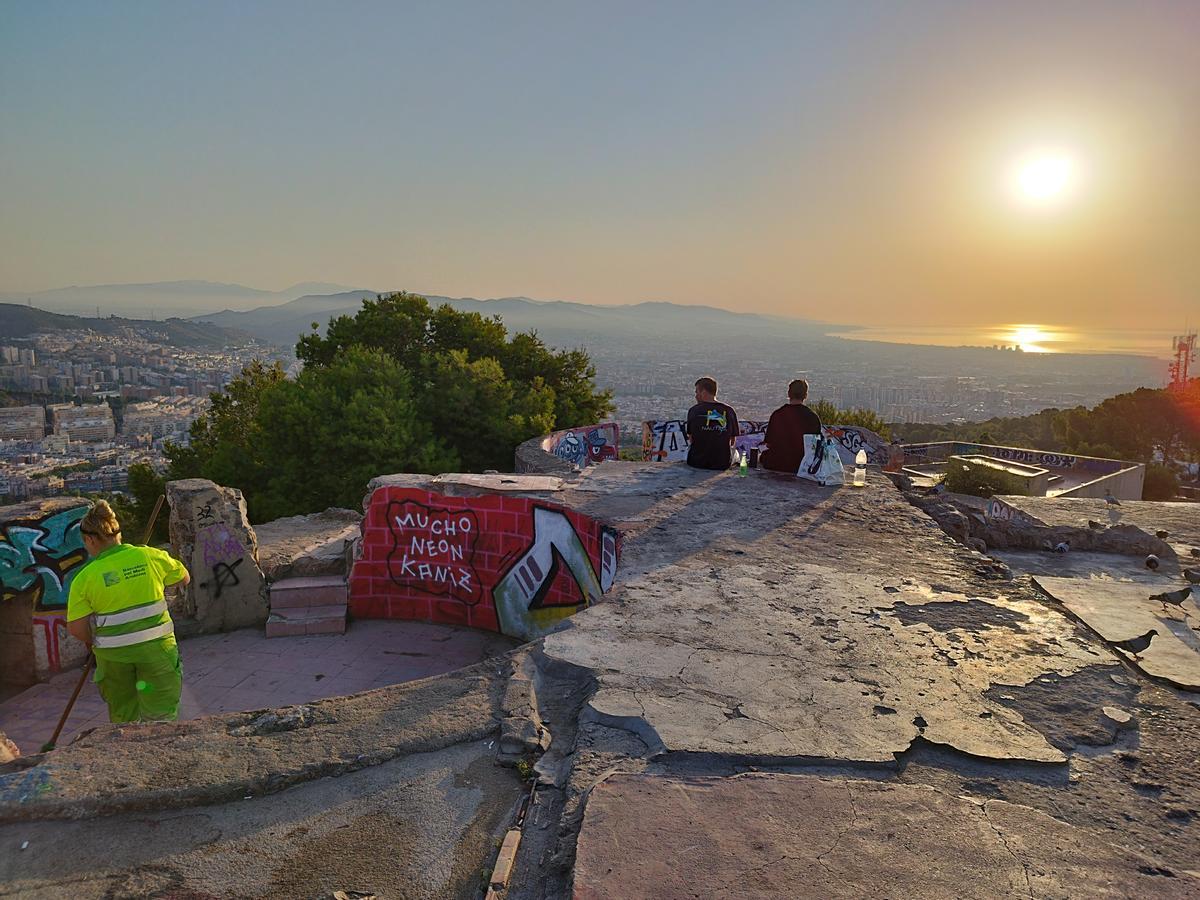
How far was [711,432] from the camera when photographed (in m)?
8.41

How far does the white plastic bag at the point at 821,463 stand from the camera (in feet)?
25.4

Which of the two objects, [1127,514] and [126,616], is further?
[1127,514]

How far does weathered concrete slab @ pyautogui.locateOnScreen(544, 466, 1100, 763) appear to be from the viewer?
289cm

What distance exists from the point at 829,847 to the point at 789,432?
6.28 metres

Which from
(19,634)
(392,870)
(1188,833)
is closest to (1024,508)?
(1188,833)

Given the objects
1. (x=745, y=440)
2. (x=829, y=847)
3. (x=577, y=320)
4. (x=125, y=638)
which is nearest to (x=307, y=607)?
(x=125, y=638)

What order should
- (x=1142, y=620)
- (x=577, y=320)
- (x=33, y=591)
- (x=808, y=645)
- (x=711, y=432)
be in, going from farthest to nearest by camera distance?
(x=577, y=320), (x=711, y=432), (x=33, y=591), (x=1142, y=620), (x=808, y=645)

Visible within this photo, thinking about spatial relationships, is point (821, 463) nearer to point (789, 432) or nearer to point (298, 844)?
point (789, 432)

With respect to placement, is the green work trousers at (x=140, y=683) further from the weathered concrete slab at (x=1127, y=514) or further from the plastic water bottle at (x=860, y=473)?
the weathered concrete slab at (x=1127, y=514)

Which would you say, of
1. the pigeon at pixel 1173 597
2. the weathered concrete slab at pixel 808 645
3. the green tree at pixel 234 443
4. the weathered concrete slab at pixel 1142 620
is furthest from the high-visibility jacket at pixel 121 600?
the green tree at pixel 234 443

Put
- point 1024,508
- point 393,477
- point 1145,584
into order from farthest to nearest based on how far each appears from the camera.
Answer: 1. point 1024,508
2. point 393,477
3. point 1145,584

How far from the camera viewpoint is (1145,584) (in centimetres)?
607

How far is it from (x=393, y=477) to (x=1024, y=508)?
8777 millimetres

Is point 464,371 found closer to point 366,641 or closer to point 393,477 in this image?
point 393,477
